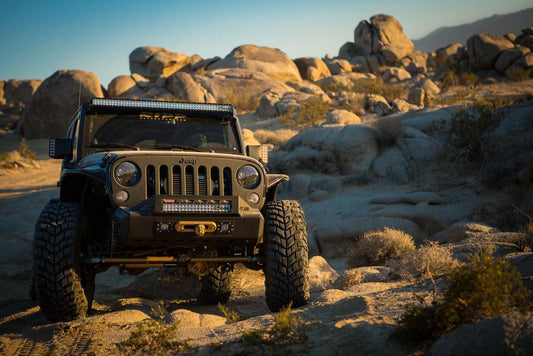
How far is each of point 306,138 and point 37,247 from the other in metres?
12.6

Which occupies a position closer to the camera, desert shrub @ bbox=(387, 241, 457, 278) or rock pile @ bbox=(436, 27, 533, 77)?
desert shrub @ bbox=(387, 241, 457, 278)

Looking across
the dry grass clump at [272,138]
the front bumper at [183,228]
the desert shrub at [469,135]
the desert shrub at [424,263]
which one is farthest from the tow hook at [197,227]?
the dry grass clump at [272,138]

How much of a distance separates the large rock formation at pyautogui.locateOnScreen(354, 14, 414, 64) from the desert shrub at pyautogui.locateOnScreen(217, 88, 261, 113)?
97.2 ft

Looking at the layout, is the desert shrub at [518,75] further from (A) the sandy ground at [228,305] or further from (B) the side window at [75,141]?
(B) the side window at [75,141]

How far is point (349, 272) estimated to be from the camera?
23.0ft

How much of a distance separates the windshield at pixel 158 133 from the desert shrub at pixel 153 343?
2353mm

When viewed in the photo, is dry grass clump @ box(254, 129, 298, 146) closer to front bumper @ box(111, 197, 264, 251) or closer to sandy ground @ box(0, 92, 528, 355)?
sandy ground @ box(0, 92, 528, 355)

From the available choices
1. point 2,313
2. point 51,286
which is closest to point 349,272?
point 51,286

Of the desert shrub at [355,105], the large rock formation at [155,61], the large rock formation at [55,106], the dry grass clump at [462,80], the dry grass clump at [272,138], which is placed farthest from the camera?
the large rock formation at [155,61]

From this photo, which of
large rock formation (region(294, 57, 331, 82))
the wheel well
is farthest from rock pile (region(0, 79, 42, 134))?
the wheel well

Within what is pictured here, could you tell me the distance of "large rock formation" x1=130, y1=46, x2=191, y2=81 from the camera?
41.2m

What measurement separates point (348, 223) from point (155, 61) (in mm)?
37651

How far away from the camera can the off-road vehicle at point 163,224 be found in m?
4.82

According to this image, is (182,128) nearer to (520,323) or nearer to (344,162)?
(520,323)
